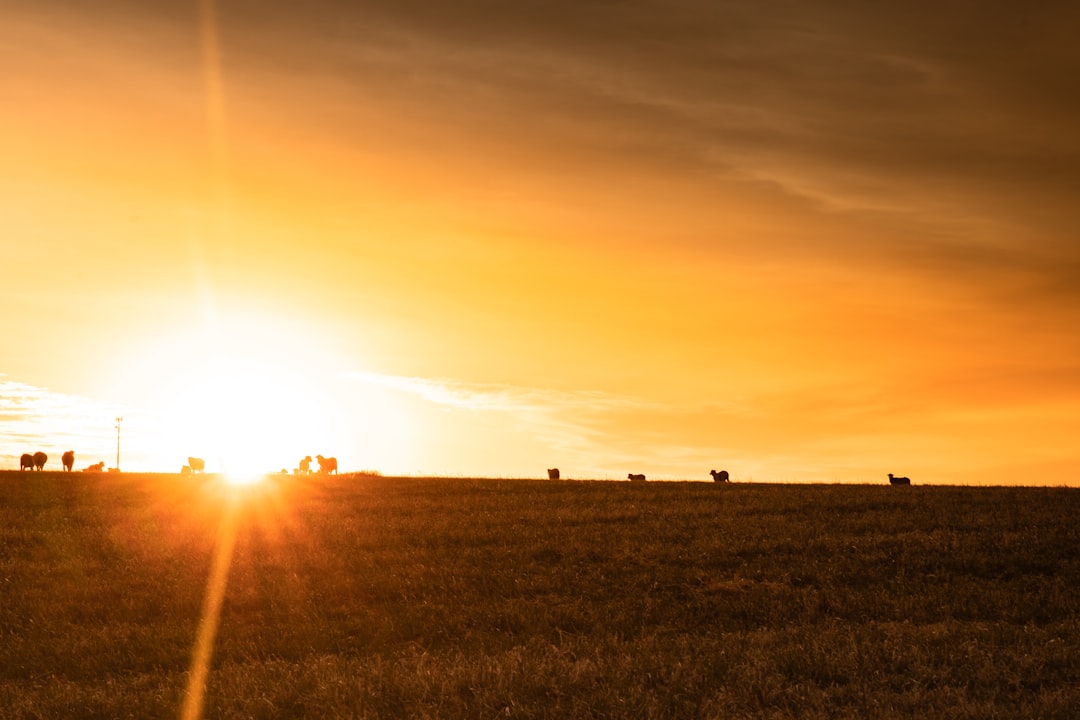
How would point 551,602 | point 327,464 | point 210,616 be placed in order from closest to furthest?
point 210,616 → point 551,602 → point 327,464

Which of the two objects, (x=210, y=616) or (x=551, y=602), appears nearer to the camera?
(x=210, y=616)

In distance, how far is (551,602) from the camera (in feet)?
71.9

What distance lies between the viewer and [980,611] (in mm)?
21047

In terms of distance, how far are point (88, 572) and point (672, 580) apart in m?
14.8

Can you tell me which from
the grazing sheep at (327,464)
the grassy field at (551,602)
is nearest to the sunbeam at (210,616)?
the grassy field at (551,602)

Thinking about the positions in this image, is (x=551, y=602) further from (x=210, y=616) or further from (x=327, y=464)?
(x=327, y=464)

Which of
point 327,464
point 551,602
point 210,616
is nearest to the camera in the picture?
point 210,616

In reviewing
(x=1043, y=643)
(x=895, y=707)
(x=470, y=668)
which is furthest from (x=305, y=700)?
(x=1043, y=643)

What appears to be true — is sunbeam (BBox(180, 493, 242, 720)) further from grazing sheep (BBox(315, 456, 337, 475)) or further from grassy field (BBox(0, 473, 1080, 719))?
grazing sheep (BBox(315, 456, 337, 475))

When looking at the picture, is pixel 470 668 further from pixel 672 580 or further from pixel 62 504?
pixel 62 504

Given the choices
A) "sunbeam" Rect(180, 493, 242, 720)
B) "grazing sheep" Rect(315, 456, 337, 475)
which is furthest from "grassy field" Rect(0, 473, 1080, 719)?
"grazing sheep" Rect(315, 456, 337, 475)

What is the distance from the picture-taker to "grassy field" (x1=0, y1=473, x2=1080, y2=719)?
12.5 m

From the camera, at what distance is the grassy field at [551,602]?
1247cm

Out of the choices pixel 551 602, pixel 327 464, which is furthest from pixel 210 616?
pixel 327 464
